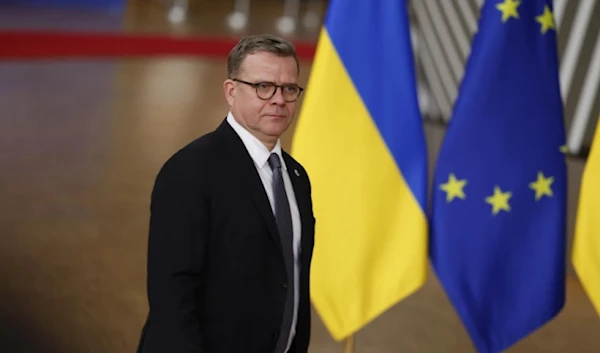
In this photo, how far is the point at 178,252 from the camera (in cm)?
199

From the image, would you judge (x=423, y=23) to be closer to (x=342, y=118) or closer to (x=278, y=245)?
(x=342, y=118)

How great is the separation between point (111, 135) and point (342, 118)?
4528 mm

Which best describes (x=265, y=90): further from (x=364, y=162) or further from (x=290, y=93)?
(x=364, y=162)

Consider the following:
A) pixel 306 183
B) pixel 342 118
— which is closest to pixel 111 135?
pixel 342 118

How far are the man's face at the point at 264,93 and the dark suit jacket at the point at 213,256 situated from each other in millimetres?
62

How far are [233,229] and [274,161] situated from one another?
0.19 meters

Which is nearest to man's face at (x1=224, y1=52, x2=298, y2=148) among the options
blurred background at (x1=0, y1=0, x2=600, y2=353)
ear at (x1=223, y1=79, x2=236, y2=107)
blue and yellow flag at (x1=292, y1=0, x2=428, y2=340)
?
ear at (x1=223, y1=79, x2=236, y2=107)

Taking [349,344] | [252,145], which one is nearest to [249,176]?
[252,145]

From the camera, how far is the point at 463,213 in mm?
3541

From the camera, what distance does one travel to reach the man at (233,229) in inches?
78.7

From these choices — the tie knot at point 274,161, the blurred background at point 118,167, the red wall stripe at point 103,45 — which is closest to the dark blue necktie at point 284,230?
the tie knot at point 274,161

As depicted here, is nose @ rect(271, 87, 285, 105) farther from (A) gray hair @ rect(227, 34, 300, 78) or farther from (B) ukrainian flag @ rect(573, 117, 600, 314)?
(B) ukrainian flag @ rect(573, 117, 600, 314)

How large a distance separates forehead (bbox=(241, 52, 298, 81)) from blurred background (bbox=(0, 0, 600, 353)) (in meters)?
2.58

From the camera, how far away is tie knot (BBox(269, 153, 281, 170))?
2.14 metres
